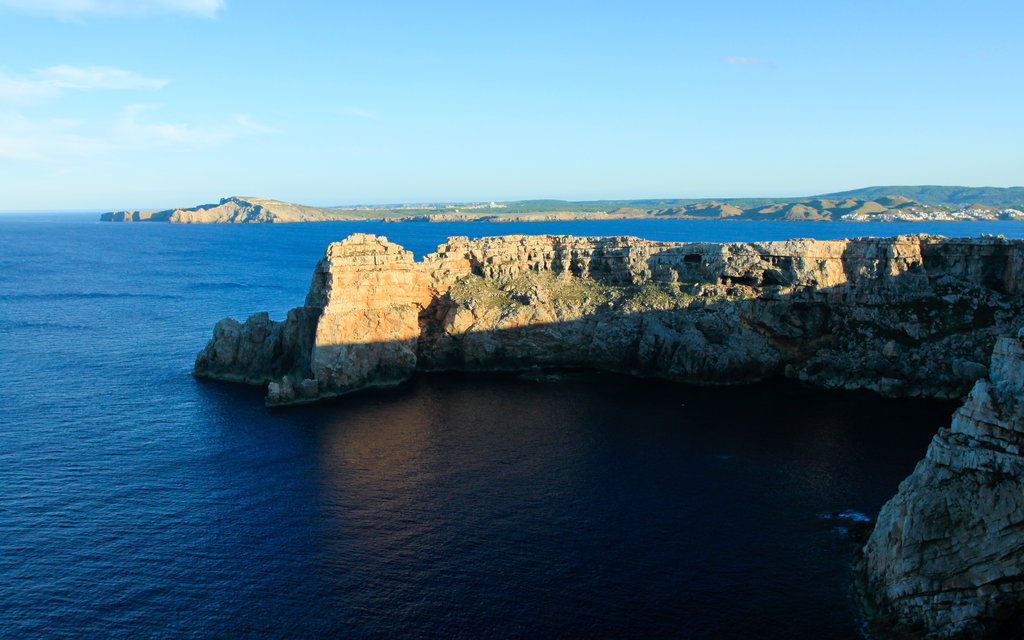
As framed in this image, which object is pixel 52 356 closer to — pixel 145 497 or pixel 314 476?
pixel 145 497

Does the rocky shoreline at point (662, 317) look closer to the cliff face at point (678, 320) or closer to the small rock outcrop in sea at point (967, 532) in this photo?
the cliff face at point (678, 320)

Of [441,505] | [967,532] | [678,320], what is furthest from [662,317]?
[967,532]

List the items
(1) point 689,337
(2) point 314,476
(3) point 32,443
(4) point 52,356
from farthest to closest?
(4) point 52,356
(1) point 689,337
(3) point 32,443
(2) point 314,476

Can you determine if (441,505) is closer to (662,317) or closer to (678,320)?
(662,317)

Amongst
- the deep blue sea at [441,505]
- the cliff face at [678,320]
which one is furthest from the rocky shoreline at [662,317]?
the deep blue sea at [441,505]

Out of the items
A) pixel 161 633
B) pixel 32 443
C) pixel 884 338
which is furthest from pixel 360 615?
pixel 884 338

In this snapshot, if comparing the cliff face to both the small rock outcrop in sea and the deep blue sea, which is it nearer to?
the deep blue sea
